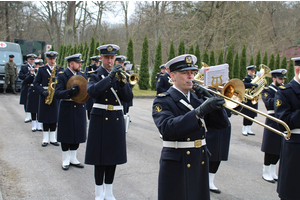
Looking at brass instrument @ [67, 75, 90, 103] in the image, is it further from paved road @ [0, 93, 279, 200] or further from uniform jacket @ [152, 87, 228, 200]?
uniform jacket @ [152, 87, 228, 200]

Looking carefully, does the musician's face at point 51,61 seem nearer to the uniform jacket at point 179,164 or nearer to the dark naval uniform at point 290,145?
the uniform jacket at point 179,164

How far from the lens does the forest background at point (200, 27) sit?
958 inches

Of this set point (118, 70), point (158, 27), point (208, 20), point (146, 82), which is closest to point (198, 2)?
point (208, 20)

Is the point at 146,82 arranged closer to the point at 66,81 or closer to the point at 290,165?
the point at 66,81

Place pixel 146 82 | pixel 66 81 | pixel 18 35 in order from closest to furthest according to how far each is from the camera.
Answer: pixel 66 81 → pixel 146 82 → pixel 18 35

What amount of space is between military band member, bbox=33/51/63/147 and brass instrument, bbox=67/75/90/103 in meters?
1.70

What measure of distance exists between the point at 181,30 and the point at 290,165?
85.9 ft

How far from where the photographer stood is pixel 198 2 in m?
28.2

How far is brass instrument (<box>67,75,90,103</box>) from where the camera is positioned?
16.7 feet

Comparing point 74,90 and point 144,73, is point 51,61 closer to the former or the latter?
point 74,90

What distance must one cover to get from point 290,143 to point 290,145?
0.08 ft

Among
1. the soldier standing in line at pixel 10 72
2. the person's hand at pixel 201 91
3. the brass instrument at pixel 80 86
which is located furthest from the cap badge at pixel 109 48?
the soldier standing in line at pixel 10 72

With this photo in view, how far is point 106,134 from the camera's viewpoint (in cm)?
396

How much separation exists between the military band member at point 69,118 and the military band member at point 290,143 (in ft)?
11.5
